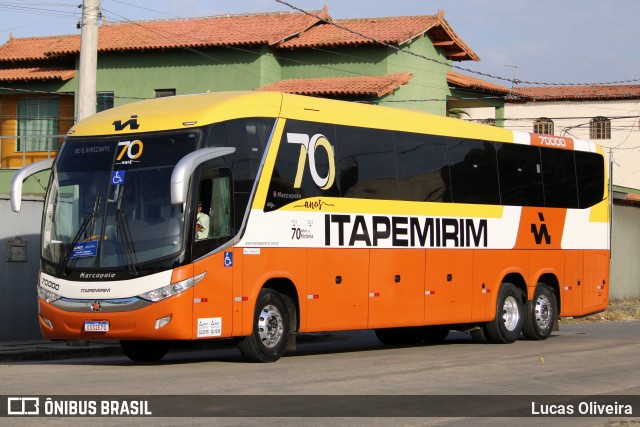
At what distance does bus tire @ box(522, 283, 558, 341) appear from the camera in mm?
22406

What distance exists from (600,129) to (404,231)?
2399 inches

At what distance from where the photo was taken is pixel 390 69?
40.6 metres

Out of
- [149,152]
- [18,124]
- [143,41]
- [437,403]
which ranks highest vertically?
[143,41]

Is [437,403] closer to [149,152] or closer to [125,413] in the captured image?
[125,413]

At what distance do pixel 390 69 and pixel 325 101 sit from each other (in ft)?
75.4

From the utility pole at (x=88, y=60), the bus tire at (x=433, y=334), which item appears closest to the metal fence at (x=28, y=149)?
the utility pole at (x=88, y=60)

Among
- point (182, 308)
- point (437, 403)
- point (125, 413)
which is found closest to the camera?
point (125, 413)

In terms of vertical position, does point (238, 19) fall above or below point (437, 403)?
above

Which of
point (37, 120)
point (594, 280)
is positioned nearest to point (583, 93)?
point (37, 120)

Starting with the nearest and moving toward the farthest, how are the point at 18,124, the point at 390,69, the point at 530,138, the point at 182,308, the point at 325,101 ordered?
1. the point at 182,308
2. the point at 325,101
3. the point at 530,138
4. the point at 390,69
5. the point at 18,124

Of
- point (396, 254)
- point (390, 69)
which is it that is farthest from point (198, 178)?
point (390, 69)

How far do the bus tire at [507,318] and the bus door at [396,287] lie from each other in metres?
2.42

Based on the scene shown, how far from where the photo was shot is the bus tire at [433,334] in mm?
22345

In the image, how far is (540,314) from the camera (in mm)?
22641
